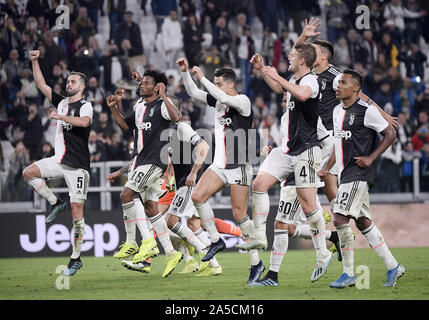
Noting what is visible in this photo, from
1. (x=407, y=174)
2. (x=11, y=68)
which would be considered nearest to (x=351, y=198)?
(x=407, y=174)

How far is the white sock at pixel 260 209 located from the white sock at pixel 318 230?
50 centimetres

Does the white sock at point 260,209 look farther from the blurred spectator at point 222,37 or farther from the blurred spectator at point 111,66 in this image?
the blurred spectator at point 222,37

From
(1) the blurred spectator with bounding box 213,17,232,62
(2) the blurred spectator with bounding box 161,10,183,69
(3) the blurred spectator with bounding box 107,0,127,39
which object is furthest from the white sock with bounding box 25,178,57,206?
(1) the blurred spectator with bounding box 213,17,232,62

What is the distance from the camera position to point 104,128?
16359mm

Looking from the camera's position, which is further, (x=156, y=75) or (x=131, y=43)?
(x=131, y=43)

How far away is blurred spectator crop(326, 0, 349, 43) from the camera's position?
19.3 metres

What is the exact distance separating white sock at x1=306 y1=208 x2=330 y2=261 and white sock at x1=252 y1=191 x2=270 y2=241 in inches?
19.6

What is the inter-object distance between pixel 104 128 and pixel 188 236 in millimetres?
5979

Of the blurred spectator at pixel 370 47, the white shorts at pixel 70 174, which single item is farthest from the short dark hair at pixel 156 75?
the blurred spectator at pixel 370 47

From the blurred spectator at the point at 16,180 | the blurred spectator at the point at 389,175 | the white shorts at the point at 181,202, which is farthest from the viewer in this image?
the blurred spectator at the point at 389,175

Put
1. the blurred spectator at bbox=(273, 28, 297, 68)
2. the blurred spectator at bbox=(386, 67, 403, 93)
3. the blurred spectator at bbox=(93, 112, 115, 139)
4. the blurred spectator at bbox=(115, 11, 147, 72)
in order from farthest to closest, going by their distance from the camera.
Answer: the blurred spectator at bbox=(273, 28, 297, 68)
the blurred spectator at bbox=(115, 11, 147, 72)
the blurred spectator at bbox=(386, 67, 403, 93)
the blurred spectator at bbox=(93, 112, 115, 139)

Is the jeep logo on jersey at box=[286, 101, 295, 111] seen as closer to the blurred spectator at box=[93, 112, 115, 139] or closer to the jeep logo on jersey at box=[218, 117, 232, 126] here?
the jeep logo on jersey at box=[218, 117, 232, 126]

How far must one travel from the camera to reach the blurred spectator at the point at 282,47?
18.7 m

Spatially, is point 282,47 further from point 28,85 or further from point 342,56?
point 28,85
